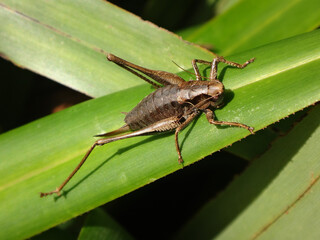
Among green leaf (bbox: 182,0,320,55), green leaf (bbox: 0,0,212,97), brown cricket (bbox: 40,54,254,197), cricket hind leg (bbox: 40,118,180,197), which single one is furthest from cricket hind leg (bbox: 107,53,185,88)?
green leaf (bbox: 182,0,320,55)

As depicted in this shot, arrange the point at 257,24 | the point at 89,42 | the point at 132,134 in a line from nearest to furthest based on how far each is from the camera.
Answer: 1. the point at 132,134
2. the point at 89,42
3. the point at 257,24

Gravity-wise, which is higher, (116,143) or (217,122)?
(116,143)

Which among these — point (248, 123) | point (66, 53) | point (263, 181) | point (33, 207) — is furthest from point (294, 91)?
point (33, 207)

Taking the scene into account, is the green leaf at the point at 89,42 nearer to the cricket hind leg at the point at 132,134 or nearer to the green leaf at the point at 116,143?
the green leaf at the point at 116,143

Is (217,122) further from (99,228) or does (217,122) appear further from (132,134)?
(99,228)

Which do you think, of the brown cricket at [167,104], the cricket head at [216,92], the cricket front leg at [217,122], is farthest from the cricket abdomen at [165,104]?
the cricket front leg at [217,122]

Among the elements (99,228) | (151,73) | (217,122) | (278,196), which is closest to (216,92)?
(217,122)
